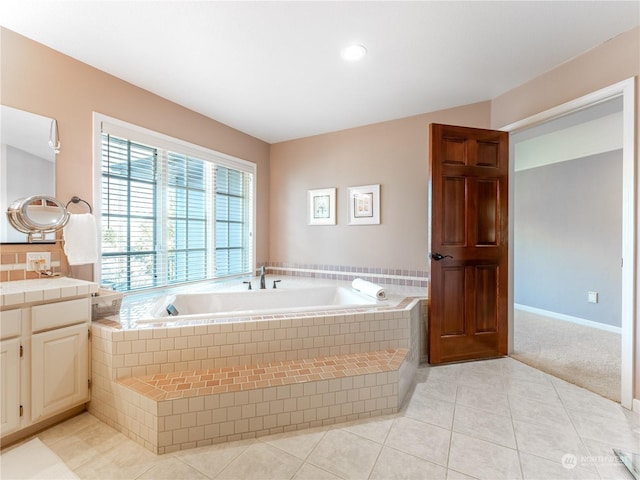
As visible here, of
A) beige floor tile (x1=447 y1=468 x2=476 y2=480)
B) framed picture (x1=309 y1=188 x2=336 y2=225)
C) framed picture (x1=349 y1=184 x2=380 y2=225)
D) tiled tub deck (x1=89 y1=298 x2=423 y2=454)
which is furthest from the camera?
framed picture (x1=309 y1=188 x2=336 y2=225)

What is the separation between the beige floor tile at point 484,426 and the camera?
1.59 meters

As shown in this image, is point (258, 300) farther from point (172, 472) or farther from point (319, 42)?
point (319, 42)

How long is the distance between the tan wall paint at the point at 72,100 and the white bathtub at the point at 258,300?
2.39 ft

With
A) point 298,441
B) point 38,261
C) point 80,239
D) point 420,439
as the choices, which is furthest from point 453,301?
point 38,261

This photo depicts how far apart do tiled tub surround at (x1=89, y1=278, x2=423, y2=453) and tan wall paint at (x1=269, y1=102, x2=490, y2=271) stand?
134 centimetres

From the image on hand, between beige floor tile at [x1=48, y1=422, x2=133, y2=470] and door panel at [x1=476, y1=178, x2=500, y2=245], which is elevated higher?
door panel at [x1=476, y1=178, x2=500, y2=245]

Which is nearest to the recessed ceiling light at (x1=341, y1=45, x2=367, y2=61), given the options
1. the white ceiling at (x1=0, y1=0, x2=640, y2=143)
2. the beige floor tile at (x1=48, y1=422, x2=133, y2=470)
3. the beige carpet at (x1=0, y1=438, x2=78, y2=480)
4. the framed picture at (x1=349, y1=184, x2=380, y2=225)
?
the white ceiling at (x1=0, y1=0, x2=640, y2=143)

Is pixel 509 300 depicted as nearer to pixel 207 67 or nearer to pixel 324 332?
pixel 324 332

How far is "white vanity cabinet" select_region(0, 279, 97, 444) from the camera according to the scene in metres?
1.49

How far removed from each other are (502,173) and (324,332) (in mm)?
2096

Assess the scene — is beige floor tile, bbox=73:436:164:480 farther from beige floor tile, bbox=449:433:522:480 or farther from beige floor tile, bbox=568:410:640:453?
beige floor tile, bbox=568:410:640:453

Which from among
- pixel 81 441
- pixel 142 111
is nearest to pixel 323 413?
pixel 81 441

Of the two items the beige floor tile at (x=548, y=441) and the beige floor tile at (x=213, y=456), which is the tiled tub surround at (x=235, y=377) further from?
the beige floor tile at (x=548, y=441)

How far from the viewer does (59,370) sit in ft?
5.52
